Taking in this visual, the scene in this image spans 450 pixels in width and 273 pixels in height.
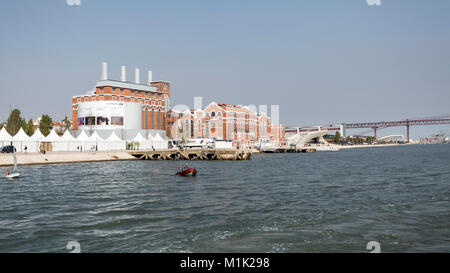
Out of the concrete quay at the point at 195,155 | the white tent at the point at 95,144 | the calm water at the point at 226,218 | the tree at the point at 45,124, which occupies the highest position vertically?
the tree at the point at 45,124

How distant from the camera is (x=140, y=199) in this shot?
26.8 m

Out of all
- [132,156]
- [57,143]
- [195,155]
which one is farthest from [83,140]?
[195,155]

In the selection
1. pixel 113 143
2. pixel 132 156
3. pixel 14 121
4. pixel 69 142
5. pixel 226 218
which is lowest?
pixel 226 218

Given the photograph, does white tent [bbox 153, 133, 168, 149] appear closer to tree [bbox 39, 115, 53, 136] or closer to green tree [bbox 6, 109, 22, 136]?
tree [bbox 39, 115, 53, 136]

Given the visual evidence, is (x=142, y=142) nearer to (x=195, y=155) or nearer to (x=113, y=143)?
(x=113, y=143)

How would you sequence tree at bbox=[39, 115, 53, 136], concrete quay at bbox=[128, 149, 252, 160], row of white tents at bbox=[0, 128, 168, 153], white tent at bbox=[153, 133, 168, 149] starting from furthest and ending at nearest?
Answer: 1. white tent at bbox=[153, 133, 168, 149]
2. tree at bbox=[39, 115, 53, 136]
3. concrete quay at bbox=[128, 149, 252, 160]
4. row of white tents at bbox=[0, 128, 168, 153]

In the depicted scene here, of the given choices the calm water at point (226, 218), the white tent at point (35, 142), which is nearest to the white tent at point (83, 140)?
the white tent at point (35, 142)

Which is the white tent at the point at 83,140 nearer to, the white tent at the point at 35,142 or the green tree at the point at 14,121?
the white tent at the point at 35,142

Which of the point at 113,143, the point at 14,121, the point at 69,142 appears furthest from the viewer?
the point at 14,121

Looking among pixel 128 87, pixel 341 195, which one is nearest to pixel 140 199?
pixel 341 195

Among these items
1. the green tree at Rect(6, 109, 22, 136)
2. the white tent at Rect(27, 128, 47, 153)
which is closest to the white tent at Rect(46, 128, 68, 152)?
the white tent at Rect(27, 128, 47, 153)

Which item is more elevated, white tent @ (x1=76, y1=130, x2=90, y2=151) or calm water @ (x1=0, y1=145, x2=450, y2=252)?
white tent @ (x1=76, y1=130, x2=90, y2=151)

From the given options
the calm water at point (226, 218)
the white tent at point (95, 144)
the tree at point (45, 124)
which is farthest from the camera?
the tree at point (45, 124)

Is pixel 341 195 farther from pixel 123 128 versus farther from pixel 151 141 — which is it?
pixel 123 128
